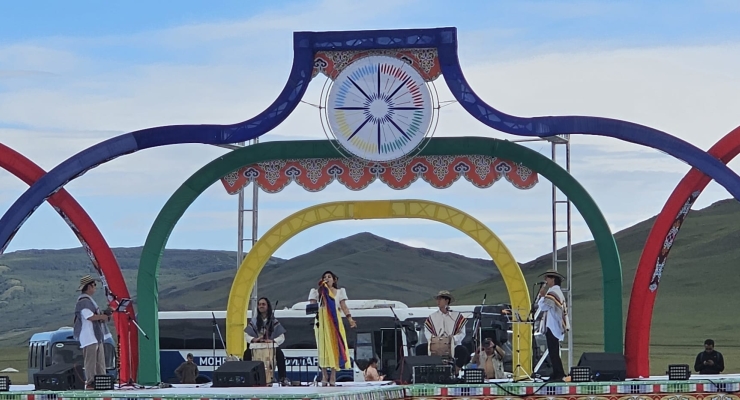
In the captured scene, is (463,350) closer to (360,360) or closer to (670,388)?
(670,388)

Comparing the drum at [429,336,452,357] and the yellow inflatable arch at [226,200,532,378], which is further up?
the yellow inflatable arch at [226,200,532,378]

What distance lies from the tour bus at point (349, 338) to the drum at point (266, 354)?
7.01m

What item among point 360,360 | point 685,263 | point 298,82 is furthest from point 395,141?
point 685,263

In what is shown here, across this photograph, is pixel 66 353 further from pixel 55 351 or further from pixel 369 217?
pixel 369 217

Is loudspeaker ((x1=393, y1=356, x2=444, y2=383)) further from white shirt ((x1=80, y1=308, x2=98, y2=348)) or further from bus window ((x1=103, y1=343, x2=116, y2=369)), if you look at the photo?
bus window ((x1=103, y1=343, x2=116, y2=369))

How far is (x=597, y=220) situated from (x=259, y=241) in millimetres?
4660

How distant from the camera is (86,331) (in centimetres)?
1539

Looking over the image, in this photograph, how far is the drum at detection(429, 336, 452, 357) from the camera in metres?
16.0

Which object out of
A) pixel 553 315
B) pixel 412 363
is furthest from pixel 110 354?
pixel 553 315

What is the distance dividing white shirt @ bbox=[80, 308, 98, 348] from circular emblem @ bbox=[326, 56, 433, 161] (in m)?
3.83

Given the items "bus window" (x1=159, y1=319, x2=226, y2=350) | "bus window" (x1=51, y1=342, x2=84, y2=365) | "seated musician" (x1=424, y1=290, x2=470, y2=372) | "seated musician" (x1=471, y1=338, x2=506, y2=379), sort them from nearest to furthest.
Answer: "seated musician" (x1=424, y1=290, x2=470, y2=372) < "seated musician" (x1=471, y1=338, x2=506, y2=379) < "bus window" (x1=159, y1=319, x2=226, y2=350) < "bus window" (x1=51, y1=342, x2=84, y2=365)

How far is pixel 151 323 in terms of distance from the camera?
58.4 feet

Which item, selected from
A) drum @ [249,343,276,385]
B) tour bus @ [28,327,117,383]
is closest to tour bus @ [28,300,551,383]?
tour bus @ [28,327,117,383]

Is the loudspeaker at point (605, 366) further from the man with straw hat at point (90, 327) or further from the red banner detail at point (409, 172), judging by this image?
the man with straw hat at point (90, 327)
